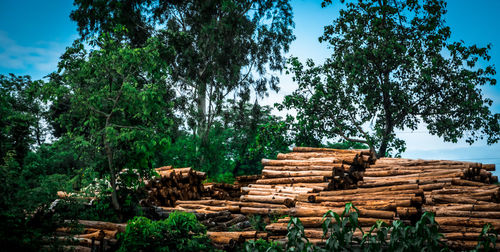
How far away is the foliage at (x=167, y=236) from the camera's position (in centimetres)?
737

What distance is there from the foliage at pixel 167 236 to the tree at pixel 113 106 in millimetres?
2550

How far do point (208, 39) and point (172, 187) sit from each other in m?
10.7

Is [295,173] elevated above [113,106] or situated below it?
below

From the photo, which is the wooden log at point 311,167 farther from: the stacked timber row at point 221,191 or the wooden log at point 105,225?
the wooden log at point 105,225

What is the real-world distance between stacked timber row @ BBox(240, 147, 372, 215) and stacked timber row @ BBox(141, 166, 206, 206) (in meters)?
2.67

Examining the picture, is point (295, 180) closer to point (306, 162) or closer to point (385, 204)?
point (306, 162)

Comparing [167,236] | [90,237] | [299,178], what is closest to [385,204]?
[299,178]

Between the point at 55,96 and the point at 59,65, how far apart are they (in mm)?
795

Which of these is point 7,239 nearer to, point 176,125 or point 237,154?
point 176,125

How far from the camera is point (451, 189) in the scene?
9.52 meters

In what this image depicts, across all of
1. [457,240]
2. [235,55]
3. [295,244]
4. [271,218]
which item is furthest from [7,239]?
[235,55]

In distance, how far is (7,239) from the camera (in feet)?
18.9

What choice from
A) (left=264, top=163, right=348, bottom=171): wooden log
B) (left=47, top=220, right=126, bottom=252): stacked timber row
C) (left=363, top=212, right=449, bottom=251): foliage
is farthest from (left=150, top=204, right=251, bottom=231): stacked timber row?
(left=363, top=212, right=449, bottom=251): foliage

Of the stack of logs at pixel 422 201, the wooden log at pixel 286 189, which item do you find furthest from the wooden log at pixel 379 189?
the wooden log at pixel 286 189
